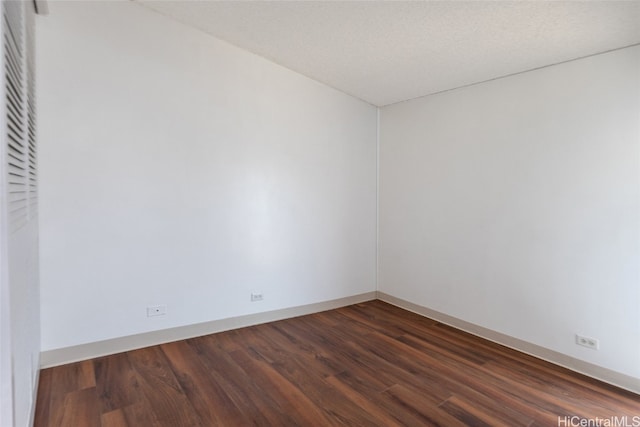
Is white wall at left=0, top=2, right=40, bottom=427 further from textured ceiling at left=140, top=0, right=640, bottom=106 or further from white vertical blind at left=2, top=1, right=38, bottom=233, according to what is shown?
textured ceiling at left=140, top=0, right=640, bottom=106

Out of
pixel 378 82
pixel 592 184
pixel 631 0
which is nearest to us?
pixel 631 0

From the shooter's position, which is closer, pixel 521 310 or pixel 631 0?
pixel 631 0

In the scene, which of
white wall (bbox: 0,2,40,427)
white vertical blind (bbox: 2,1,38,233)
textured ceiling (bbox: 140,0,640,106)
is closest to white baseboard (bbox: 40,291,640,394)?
white wall (bbox: 0,2,40,427)

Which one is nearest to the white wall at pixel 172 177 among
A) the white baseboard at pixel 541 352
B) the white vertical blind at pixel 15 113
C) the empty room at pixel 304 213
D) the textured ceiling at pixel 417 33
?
the empty room at pixel 304 213

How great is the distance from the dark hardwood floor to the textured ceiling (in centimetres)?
254

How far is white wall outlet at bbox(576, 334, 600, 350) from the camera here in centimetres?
242

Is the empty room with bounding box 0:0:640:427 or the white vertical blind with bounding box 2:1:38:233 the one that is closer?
the white vertical blind with bounding box 2:1:38:233

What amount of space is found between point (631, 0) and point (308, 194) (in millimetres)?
2932

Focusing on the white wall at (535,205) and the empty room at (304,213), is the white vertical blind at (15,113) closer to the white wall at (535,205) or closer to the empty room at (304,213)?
the empty room at (304,213)

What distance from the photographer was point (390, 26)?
249cm

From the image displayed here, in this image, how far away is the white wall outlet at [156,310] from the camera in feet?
9.30

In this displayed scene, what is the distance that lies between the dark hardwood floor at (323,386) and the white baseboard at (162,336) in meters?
0.08

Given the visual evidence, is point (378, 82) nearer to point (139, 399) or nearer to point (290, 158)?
point (290, 158)

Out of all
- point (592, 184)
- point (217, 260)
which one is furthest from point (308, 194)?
point (592, 184)
